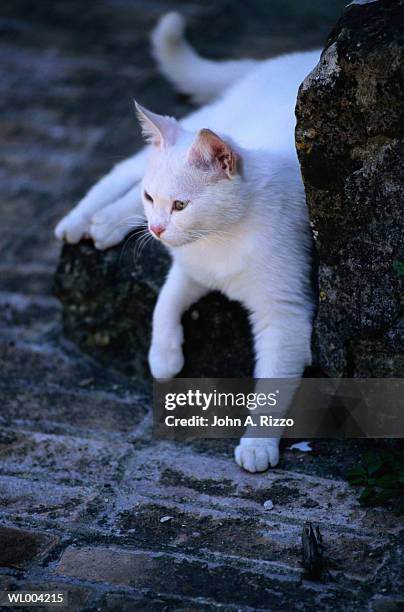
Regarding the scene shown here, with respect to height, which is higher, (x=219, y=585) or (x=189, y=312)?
(x=189, y=312)

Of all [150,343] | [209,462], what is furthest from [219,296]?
[209,462]

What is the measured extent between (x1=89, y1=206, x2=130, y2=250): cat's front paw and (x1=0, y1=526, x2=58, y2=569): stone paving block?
1.48 metres

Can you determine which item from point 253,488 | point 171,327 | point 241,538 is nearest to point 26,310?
point 171,327

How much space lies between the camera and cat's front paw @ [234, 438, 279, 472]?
3.08 m

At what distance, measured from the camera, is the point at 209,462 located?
3191 mm

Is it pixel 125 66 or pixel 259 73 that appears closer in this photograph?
pixel 259 73

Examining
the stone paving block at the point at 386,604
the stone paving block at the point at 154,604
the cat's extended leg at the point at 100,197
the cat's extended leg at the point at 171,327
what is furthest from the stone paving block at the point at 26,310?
the stone paving block at the point at 386,604

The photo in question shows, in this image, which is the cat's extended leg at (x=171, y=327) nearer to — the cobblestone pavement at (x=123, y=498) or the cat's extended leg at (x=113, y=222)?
the cobblestone pavement at (x=123, y=498)

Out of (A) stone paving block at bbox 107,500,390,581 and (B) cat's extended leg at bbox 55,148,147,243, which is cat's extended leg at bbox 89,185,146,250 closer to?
(B) cat's extended leg at bbox 55,148,147,243

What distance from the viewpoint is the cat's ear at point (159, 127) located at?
3158 mm

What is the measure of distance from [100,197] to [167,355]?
977 mm

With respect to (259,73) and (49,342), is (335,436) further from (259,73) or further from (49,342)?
(259,73)

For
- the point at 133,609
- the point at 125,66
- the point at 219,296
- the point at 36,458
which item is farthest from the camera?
the point at 125,66

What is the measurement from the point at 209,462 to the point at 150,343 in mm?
734
